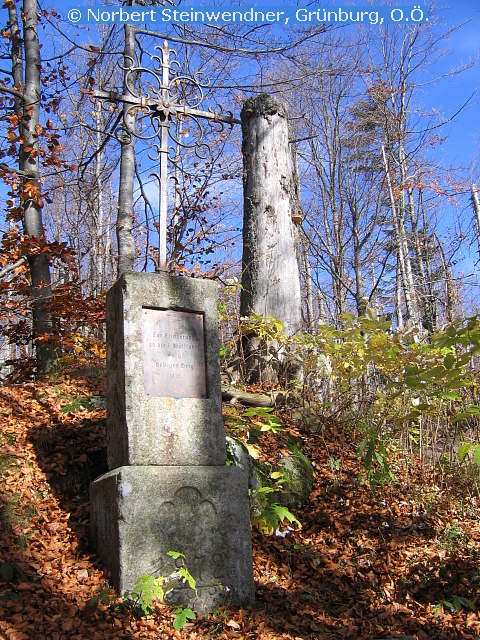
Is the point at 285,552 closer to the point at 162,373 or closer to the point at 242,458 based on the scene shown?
the point at 242,458

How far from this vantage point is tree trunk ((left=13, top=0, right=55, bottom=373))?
22.8ft

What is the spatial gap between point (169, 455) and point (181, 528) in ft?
1.49

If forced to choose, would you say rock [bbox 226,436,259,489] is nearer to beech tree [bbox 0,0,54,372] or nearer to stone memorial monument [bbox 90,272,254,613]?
stone memorial monument [bbox 90,272,254,613]

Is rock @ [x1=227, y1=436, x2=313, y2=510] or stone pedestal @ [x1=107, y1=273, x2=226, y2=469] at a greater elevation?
stone pedestal @ [x1=107, y1=273, x2=226, y2=469]

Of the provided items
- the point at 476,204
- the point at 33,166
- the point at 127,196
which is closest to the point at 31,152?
the point at 33,166

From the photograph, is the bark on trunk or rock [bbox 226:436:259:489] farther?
the bark on trunk

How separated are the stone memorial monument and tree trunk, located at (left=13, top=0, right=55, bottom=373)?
3.46m

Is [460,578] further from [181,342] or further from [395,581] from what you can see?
[181,342]

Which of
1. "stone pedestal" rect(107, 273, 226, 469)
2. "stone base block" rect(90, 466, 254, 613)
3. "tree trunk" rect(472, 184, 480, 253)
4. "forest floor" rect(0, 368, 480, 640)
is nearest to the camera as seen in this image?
"forest floor" rect(0, 368, 480, 640)

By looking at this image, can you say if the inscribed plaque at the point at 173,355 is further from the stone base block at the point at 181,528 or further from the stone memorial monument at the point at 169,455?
the stone base block at the point at 181,528

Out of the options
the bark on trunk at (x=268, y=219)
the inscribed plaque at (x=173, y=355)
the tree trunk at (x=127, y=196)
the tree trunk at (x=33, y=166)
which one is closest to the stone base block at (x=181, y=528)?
the inscribed plaque at (x=173, y=355)

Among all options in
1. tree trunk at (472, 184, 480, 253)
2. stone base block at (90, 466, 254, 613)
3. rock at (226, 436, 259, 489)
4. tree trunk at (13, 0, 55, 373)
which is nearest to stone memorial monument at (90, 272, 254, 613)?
stone base block at (90, 466, 254, 613)

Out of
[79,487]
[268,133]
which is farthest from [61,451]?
[268,133]

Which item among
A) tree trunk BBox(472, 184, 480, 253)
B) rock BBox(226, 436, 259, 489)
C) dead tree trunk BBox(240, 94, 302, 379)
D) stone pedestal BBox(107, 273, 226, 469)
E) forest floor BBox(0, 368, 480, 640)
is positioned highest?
tree trunk BBox(472, 184, 480, 253)
